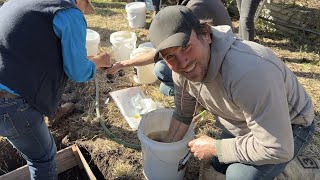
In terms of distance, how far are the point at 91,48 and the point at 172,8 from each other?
2.79 metres

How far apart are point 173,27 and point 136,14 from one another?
3.97 metres

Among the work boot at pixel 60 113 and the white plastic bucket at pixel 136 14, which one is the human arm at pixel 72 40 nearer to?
the work boot at pixel 60 113

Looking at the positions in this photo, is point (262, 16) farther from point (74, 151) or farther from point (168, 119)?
point (74, 151)

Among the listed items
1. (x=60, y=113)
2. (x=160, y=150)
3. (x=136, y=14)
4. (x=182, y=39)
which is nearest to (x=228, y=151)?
(x=160, y=150)

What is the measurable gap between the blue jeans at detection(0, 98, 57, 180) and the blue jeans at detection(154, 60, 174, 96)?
4.91 ft

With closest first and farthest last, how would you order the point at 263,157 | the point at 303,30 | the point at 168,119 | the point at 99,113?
the point at 263,157 → the point at 168,119 → the point at 99,113 → the point at 303,30

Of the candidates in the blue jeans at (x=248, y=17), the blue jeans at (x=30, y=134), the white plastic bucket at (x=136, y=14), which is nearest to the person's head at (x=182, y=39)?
the blue jeans at (x=30, y=134)

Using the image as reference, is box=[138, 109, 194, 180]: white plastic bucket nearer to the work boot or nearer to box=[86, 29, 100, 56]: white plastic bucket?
the work boot

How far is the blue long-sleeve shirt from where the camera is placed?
1.90 m

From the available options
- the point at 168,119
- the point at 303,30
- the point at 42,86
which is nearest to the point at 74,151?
the point at 168,119

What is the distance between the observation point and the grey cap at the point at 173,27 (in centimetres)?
156

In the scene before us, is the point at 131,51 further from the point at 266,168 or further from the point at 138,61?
the point at 266,168

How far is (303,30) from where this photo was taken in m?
5.14

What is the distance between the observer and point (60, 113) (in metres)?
3.37
